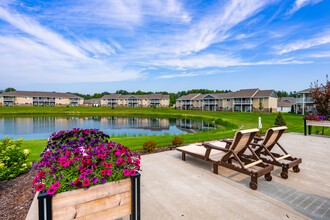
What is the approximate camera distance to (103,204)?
1984mm

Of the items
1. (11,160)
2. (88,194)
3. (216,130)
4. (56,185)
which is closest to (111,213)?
(88,194)

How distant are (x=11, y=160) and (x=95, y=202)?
141 inches

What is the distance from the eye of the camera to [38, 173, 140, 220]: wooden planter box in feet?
5.51

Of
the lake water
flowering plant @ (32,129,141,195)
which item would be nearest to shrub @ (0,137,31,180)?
flowering plant @ (32,129,141,195)

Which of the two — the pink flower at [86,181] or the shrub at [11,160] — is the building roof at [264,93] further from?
the pink flower at [86,181]

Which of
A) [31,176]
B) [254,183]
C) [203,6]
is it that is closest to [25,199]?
[31,176]

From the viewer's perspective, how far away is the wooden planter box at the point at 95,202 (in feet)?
5.51

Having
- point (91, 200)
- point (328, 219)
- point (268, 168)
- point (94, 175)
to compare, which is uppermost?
point (94, 175)

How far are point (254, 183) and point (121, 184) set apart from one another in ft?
9.70

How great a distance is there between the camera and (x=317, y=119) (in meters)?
9.45

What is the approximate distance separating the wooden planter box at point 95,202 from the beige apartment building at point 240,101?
5405 centimetres

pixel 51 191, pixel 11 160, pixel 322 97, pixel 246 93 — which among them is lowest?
pixel 11 160

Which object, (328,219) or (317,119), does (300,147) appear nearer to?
(317,119)

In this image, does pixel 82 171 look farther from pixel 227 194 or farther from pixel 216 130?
pixel 216 130
